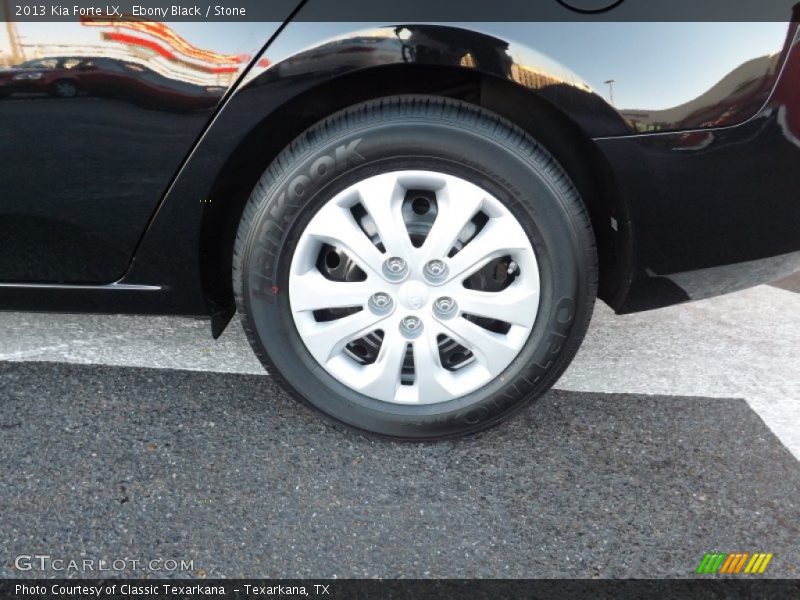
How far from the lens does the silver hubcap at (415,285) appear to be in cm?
174

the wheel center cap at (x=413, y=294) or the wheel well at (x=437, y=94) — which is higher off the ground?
the wheel well at (x=437, y=94)

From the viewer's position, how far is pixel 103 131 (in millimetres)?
1678

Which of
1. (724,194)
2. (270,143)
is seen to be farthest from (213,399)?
(724,194)

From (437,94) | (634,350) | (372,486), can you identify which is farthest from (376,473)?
(634,350)

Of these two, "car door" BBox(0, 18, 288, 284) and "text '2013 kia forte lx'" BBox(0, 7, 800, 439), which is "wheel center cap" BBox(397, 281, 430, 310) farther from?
"car door" BBox(0, 18, 288, 284)

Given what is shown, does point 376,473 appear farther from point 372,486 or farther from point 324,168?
point 324,168

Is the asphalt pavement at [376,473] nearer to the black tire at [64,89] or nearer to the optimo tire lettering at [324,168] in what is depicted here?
the optimo tire lettering at [324,168]
